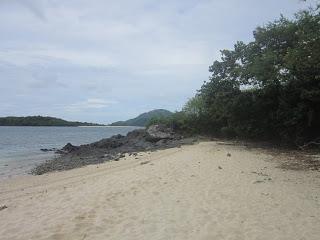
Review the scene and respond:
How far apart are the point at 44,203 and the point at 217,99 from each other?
20290 mm

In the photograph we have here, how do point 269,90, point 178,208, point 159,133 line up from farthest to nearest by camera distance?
point 159,133 < point 269,90 < point 178,208

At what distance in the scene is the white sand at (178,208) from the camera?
8023mm

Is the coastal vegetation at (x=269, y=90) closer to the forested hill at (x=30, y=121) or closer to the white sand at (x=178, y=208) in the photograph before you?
the white sand at (x=178, y=208)

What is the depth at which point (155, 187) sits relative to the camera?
12297mm

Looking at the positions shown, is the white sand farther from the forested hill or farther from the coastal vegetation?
the forested hill

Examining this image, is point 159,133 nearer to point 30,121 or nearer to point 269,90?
point 269,90

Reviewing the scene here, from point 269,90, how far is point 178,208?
18.2m

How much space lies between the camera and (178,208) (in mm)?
9750

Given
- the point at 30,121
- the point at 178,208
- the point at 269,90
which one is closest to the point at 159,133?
the point at 269,90

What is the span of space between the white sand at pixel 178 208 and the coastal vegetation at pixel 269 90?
34.8 feet

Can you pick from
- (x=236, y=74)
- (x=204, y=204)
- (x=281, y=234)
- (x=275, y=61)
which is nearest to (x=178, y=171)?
(x=204, y=204)

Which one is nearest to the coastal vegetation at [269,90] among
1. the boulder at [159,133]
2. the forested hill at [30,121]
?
the boulder at [159,133]

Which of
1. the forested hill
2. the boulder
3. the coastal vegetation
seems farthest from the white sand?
the forested hill

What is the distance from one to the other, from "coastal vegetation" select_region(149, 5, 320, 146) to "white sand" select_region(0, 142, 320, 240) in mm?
10594
